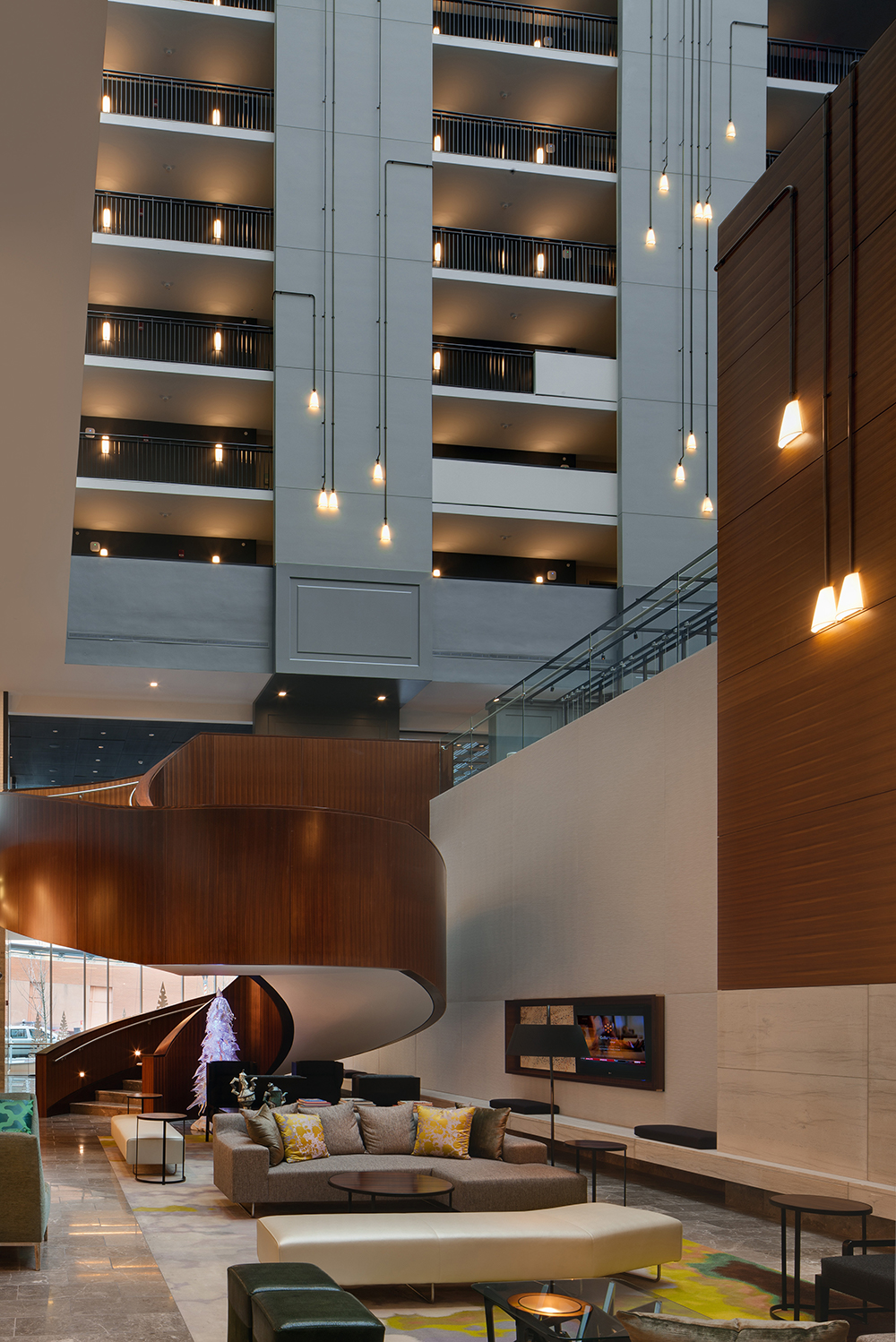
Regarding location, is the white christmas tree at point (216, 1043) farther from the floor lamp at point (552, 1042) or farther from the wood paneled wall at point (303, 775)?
the floor lamp at point (552, 1042)

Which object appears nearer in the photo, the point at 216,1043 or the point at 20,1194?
the point at 20,1194

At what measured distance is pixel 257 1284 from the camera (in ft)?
15.3

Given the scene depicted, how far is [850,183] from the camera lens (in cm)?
646

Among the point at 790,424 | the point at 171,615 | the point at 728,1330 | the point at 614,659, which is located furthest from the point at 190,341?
the point at 728,1330

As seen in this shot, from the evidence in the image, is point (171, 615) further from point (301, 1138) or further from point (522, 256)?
point (301, 1138)

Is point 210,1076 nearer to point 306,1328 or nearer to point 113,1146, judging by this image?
point 113,1146

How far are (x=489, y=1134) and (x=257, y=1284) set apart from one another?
174 inches

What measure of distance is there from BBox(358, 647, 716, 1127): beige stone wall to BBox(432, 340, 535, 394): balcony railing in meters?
7.16

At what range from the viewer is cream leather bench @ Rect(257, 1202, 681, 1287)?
235 inches

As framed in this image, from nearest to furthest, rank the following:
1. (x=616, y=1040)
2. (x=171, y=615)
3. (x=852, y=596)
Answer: (x=852, y=596) → (x=616, y=1040) → (x=171, y=615)

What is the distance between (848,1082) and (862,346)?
422 cm

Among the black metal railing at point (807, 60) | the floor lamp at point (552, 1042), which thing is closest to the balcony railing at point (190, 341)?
the black metal railing at point (807, 60)

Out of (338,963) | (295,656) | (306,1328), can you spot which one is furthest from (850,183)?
(295,656)

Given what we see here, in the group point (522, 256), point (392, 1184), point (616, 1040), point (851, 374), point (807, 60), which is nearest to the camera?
point (851, 374)
